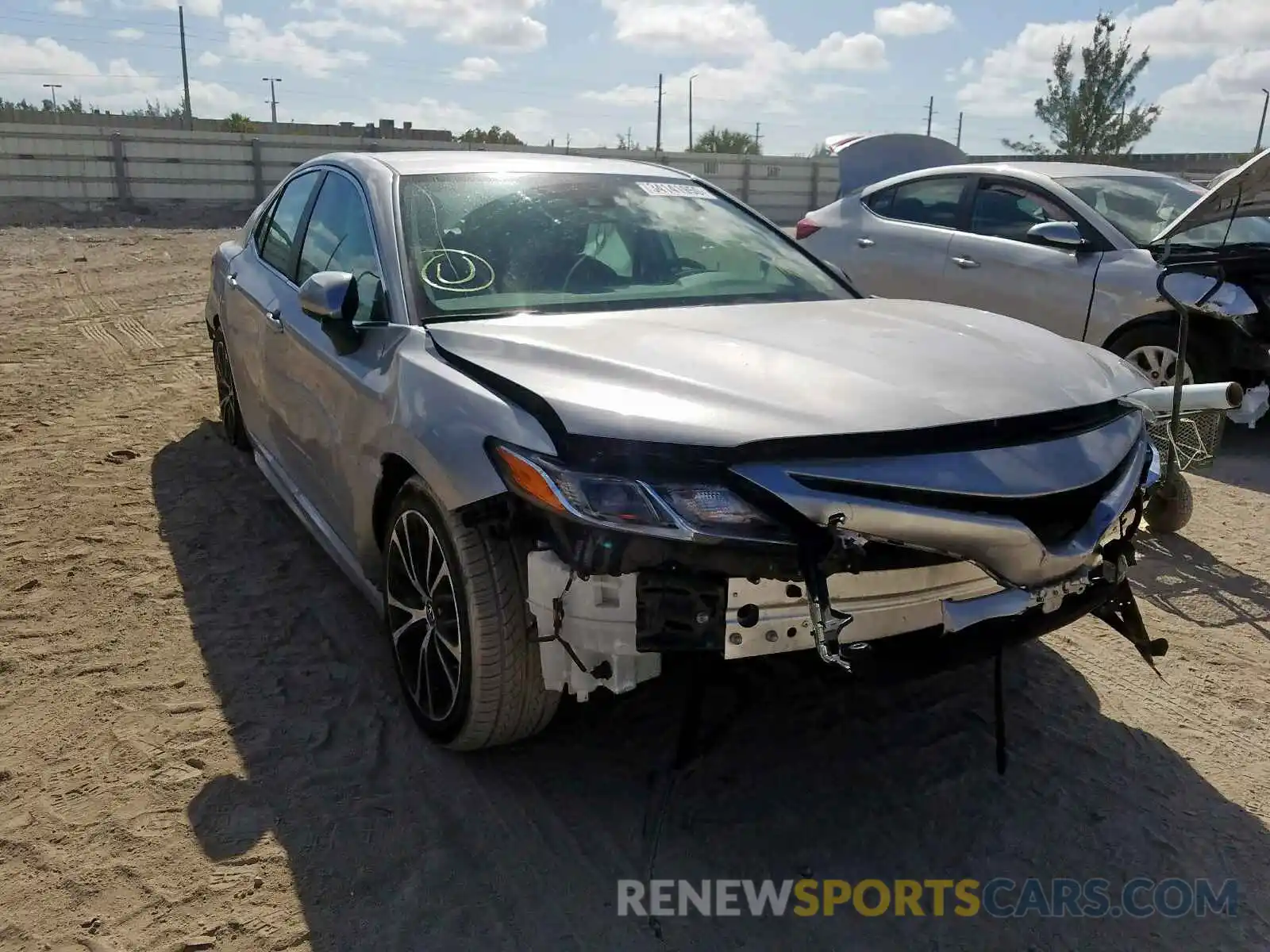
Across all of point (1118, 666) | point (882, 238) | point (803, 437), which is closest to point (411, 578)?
point (803, 437)

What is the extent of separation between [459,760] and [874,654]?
4.06 feet

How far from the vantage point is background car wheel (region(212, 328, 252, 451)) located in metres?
5.35

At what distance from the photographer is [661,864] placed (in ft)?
8.09

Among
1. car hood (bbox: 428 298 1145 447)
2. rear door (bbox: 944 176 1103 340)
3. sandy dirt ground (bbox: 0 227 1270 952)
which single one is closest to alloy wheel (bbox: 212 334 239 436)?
sandy dirt ground (bbox: 0 227 1270 952)

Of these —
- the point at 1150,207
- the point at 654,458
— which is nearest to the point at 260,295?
the point at 654,458

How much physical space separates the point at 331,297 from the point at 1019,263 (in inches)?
195

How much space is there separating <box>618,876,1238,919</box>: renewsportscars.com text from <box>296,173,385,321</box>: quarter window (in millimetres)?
1882

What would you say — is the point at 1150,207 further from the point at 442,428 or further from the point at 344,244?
the point at 442,428

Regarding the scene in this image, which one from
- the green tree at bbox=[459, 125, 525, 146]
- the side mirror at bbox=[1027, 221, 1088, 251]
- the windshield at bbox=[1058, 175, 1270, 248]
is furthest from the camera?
the green tree at bbox=[459, 125, 525, 146]

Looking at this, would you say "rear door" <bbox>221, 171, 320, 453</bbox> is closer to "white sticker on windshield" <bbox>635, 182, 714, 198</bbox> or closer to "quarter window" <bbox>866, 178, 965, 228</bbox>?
"white sticker on windshield" <bbox>635, 182, 714, 198</bbox>

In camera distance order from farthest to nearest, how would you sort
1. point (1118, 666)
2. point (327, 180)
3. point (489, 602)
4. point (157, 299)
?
1. point (157, 299)
2. point (327, 180)
3. point (1118, 666)
4. point (489, 602)

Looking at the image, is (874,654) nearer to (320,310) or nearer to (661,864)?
(661,864)

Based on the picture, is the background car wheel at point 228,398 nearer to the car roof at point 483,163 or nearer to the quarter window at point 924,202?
the car roof at point 483,163

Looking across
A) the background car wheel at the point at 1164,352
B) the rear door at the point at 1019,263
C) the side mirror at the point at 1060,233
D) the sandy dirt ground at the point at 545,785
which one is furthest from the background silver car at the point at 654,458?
the rear door at the point at 1019,263
